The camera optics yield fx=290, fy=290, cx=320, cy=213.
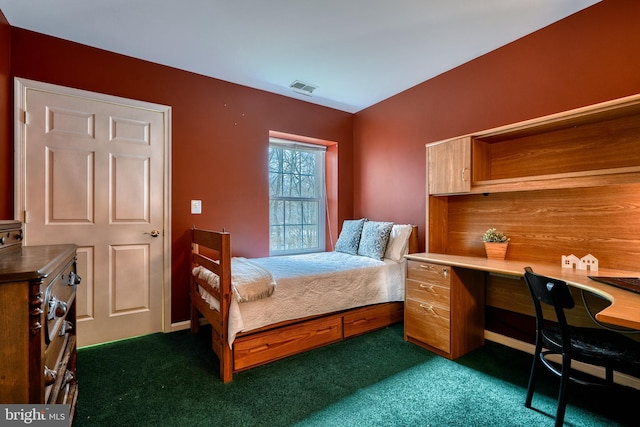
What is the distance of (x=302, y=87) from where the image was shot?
3197mm

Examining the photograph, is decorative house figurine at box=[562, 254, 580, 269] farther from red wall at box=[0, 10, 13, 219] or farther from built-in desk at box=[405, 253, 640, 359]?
red wall at box=[0, 10, 13, 219]

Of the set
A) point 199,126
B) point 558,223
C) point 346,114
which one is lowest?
point 558,223

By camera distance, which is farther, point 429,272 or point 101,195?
point 101,195

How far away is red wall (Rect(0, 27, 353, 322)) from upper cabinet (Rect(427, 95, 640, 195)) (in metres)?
1.80

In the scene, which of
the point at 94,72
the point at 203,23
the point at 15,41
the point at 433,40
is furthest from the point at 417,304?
the point at 15,41

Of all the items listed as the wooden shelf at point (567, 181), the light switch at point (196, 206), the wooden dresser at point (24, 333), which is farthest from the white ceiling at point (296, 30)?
the wooden dresser at point (24, 333)

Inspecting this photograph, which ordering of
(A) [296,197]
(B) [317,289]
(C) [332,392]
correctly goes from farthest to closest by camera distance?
(A) [296,197] → (B) [317,289] → (C) [332,392]

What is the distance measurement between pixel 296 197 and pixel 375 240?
125 cm

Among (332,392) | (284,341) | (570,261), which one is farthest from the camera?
(284,341)

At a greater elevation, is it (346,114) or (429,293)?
(346,114)

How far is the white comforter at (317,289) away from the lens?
200 cm

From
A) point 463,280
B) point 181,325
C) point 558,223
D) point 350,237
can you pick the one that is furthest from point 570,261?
point 181,325

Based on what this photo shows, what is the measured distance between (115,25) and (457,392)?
3.47 meters

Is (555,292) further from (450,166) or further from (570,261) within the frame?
(450,166)
